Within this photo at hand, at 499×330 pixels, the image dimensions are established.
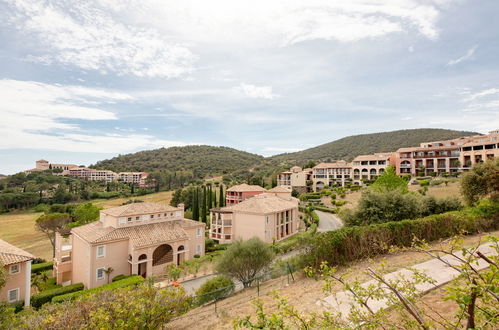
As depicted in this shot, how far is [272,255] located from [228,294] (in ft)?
19.8

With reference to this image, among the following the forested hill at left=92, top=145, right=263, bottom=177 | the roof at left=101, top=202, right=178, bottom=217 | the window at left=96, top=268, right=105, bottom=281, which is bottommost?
the window at left=96, top=268, right=105, bottom=281

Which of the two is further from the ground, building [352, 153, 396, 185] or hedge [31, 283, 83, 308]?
building [352, 153, 396, 185]

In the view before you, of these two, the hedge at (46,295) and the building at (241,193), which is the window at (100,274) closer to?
the hedge at (46,295)

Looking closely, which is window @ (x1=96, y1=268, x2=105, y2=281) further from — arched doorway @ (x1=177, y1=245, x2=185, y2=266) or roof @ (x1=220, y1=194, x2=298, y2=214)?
roof @ (x1=220, y1=194, x2=298, y2=214)

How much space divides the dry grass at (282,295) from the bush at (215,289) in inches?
16.7

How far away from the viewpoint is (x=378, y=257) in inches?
596

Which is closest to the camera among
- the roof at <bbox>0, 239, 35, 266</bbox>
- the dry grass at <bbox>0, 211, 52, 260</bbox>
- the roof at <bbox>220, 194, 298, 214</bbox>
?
the roof at <bbox>0, 239, 35, 266</bbox>

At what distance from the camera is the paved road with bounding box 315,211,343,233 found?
1507 inches

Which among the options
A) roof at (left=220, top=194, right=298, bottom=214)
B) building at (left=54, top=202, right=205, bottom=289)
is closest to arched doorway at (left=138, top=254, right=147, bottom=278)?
building at (left=54, top=202, right=205, bottom=289)

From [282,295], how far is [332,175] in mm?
64266

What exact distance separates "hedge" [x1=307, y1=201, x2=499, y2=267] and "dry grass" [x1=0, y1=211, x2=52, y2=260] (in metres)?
45.0

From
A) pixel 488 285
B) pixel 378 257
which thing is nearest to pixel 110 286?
pixel 378 257

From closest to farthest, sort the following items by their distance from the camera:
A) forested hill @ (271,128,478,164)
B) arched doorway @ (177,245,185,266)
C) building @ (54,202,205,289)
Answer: building @ (54,202,205,289)
arched doorway @ (177,245,185,266)
forested hill @ (271,128,478,164)

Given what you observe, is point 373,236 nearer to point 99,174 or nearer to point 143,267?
point 143,267
